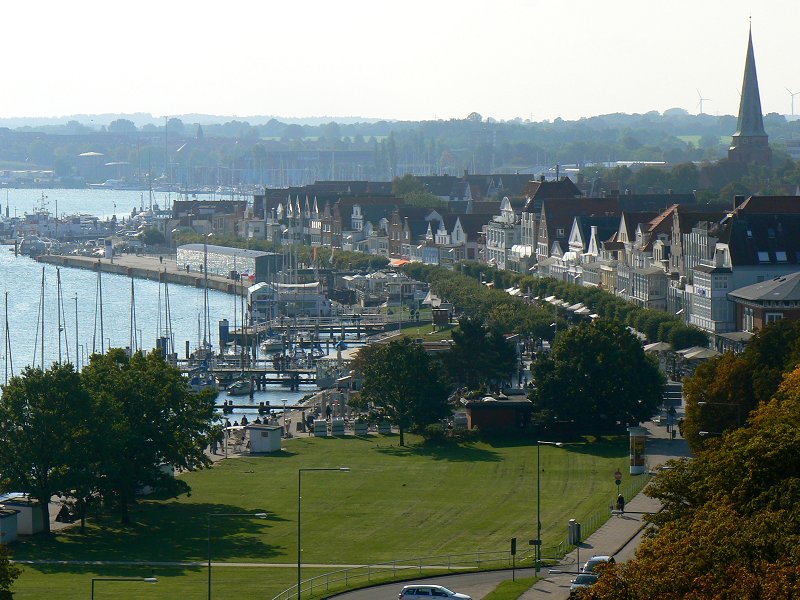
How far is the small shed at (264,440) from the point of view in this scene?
5166cm

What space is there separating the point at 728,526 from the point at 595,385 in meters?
24.5

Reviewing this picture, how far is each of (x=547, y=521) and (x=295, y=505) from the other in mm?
6552

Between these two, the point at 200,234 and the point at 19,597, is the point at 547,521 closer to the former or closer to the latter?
the point at 19,597

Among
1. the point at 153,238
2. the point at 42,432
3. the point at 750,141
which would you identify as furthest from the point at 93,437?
the point at 750,141

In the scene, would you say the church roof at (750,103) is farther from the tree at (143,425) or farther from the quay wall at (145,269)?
the tree at (143,425)

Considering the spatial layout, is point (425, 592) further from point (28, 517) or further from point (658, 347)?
point (658, 347)

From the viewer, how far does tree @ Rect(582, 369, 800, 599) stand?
2311cm

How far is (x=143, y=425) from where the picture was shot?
43.3 meters

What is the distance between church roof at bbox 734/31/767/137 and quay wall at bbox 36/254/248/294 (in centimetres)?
4454

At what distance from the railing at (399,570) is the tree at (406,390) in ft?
52.7

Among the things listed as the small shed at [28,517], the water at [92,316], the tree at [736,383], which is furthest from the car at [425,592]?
the water at [92,316]

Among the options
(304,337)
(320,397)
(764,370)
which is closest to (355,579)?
(764,370)

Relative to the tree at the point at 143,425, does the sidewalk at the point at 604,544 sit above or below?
below

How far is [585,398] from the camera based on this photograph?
49562 mm
